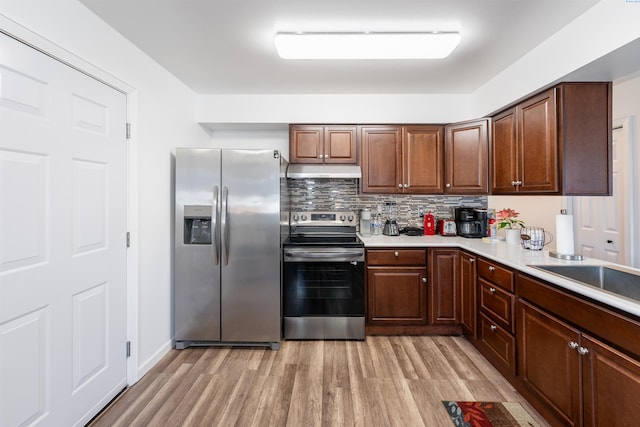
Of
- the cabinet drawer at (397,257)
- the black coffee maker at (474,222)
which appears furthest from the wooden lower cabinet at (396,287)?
the black coffee maker at (474,222)

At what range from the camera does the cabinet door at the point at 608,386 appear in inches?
45.3

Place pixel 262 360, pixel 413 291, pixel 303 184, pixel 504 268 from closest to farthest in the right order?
pixel 504 268 → pixel 262 360 → pixel 413 291 → pixel 303 184

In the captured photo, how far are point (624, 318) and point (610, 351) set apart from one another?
6.8 inches

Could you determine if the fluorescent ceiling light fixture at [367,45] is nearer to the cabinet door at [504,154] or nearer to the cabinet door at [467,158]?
the cabinet door at [504,154]

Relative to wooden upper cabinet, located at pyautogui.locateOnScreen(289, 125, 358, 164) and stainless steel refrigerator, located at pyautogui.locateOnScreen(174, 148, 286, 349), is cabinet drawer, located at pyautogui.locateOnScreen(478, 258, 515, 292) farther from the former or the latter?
stainless steel refrigerator, located at pyautogui.locateOnScreen(174, 148, 286, 349)

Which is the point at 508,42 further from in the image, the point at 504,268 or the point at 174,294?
the point at 174,294

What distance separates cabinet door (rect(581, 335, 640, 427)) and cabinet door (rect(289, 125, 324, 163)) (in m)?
2.51

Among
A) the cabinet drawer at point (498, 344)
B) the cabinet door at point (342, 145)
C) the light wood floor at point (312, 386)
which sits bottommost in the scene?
the light wood floor at point (312, 386)

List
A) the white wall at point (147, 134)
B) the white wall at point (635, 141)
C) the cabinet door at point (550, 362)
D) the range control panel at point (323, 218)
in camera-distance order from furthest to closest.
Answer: the range control panel at point (323, 218), the white wall at point (635, 141), the white wall at point (147, 134), the cabinet door at point (550, 362)

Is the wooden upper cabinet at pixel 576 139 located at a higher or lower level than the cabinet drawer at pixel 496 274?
higher

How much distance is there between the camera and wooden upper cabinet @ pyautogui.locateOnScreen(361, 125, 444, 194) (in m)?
3.07

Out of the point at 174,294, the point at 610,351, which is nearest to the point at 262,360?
the point at 174,294

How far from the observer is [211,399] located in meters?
1.90

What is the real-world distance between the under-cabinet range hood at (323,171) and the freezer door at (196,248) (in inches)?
30.9
